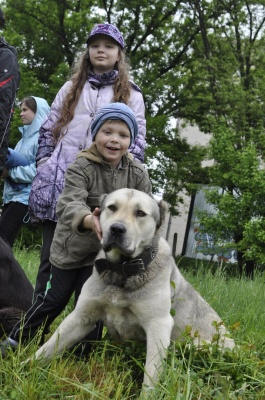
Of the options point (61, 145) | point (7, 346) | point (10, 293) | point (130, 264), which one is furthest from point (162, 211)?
point (10, 293)

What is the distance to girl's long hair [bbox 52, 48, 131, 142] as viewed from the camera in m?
4.35

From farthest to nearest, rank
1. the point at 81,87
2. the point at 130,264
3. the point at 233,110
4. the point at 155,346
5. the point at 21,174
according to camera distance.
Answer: the point at 233,110, the point at 21,174, the point at 81,87, the point at 130,264, the point at 155,346

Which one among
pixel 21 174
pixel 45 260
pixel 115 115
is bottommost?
pixel 45 260

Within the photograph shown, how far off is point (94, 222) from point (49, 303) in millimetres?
912

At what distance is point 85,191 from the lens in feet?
12.2

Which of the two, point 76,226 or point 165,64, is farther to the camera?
point 165,64

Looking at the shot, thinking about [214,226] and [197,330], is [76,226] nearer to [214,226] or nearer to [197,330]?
[197,330]

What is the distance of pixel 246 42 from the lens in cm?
2525

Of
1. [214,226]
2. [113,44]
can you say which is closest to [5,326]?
[113,44]

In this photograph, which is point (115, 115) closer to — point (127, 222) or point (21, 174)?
point (127, 222)

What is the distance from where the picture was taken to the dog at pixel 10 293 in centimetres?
418

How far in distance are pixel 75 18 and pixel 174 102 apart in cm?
579

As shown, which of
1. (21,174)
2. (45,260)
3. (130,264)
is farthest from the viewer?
(21,174)

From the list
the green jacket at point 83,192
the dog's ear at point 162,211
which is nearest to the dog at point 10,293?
the green jacket at point 83,192
